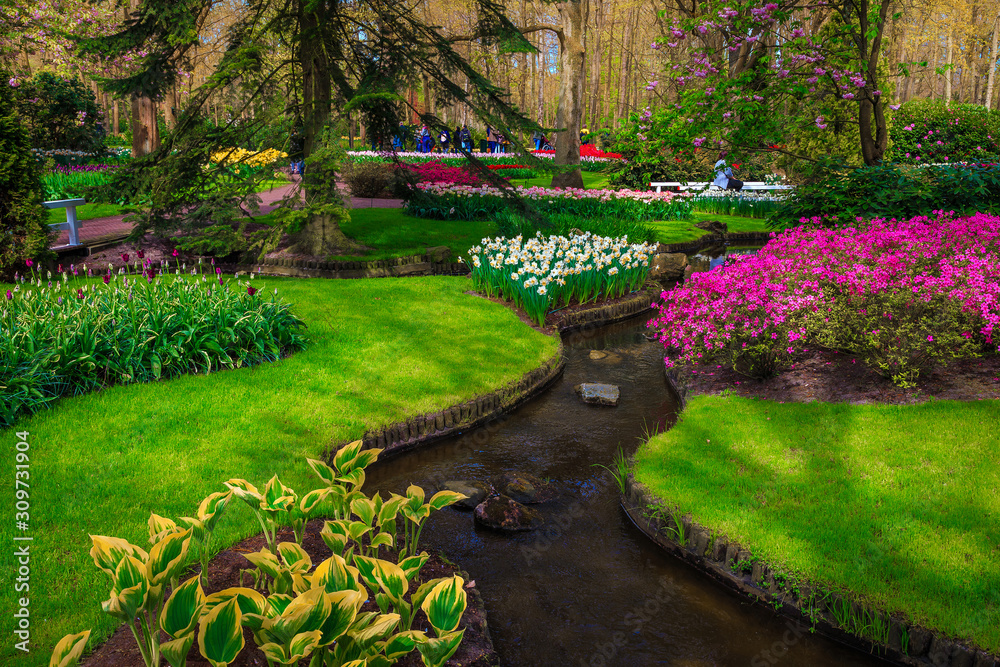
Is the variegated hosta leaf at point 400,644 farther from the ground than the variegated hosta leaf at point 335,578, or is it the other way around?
the variegated hosta leaf at point 335,578

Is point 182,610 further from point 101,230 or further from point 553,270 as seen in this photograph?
point 101,230

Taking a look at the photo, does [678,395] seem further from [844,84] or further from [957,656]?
[844,84]

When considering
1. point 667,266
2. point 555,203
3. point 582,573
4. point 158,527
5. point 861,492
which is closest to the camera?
point 158,527

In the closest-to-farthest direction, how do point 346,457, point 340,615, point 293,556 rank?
Answer: point 340,615 → point 293,556 → point 346,457

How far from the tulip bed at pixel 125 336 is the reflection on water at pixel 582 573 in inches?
85.6

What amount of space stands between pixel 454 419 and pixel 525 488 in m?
1.35

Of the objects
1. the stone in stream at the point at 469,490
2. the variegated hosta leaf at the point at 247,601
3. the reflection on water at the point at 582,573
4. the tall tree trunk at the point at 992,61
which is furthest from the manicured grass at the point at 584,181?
the tall tree trunk at the point at 992,61

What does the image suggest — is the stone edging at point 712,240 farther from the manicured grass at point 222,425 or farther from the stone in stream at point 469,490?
the stone in stream at point 469,490

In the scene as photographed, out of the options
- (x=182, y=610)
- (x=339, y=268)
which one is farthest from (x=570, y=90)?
(x=182, y=610)

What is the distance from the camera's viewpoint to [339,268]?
10.9 m

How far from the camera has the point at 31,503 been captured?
409cm

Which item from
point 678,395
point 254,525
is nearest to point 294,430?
point 254,525

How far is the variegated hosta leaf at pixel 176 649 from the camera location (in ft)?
7.03

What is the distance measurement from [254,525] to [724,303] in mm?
4729
